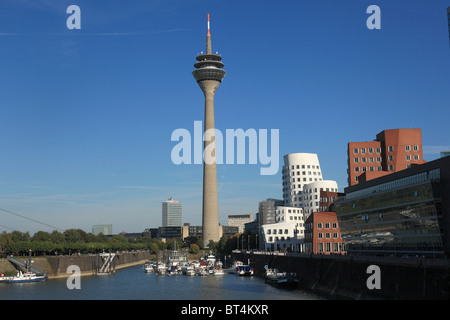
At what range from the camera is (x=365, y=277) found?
258 ft

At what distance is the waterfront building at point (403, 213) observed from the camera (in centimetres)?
7856

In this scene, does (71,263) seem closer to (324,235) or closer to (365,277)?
(324,235)

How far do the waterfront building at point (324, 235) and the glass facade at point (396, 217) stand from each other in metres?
21.6

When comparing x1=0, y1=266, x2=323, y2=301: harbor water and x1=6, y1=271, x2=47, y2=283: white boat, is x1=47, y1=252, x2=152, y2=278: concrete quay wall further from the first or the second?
x1=0, y1=266, x2=323, y2=301: harbor water

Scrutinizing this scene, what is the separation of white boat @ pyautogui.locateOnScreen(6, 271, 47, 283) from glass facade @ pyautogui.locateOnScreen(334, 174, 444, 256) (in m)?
83.5

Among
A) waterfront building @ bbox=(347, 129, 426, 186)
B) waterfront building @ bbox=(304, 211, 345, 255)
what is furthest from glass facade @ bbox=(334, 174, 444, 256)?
waterfront building @ bbox=(347, 129, 426, 186)

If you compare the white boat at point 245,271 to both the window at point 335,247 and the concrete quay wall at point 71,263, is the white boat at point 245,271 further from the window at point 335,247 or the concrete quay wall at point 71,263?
the concrete quay wall at point 71,263

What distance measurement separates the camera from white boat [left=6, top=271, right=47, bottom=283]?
128 meters

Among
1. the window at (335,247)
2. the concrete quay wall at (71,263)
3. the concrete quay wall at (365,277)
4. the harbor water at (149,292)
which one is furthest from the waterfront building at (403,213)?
the concrete quay wall at (71,263)

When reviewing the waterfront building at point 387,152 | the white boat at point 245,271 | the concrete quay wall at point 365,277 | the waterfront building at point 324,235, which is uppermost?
the waterfront building at point 387,152

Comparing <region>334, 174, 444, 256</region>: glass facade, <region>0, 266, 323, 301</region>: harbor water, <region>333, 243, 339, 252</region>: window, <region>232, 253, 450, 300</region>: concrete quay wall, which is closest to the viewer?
<region>232, 253, 450, 300</region>: concrete quay wall

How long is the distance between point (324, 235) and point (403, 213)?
54.0 m

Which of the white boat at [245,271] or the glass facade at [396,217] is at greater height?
the glass facade at [396,217]
